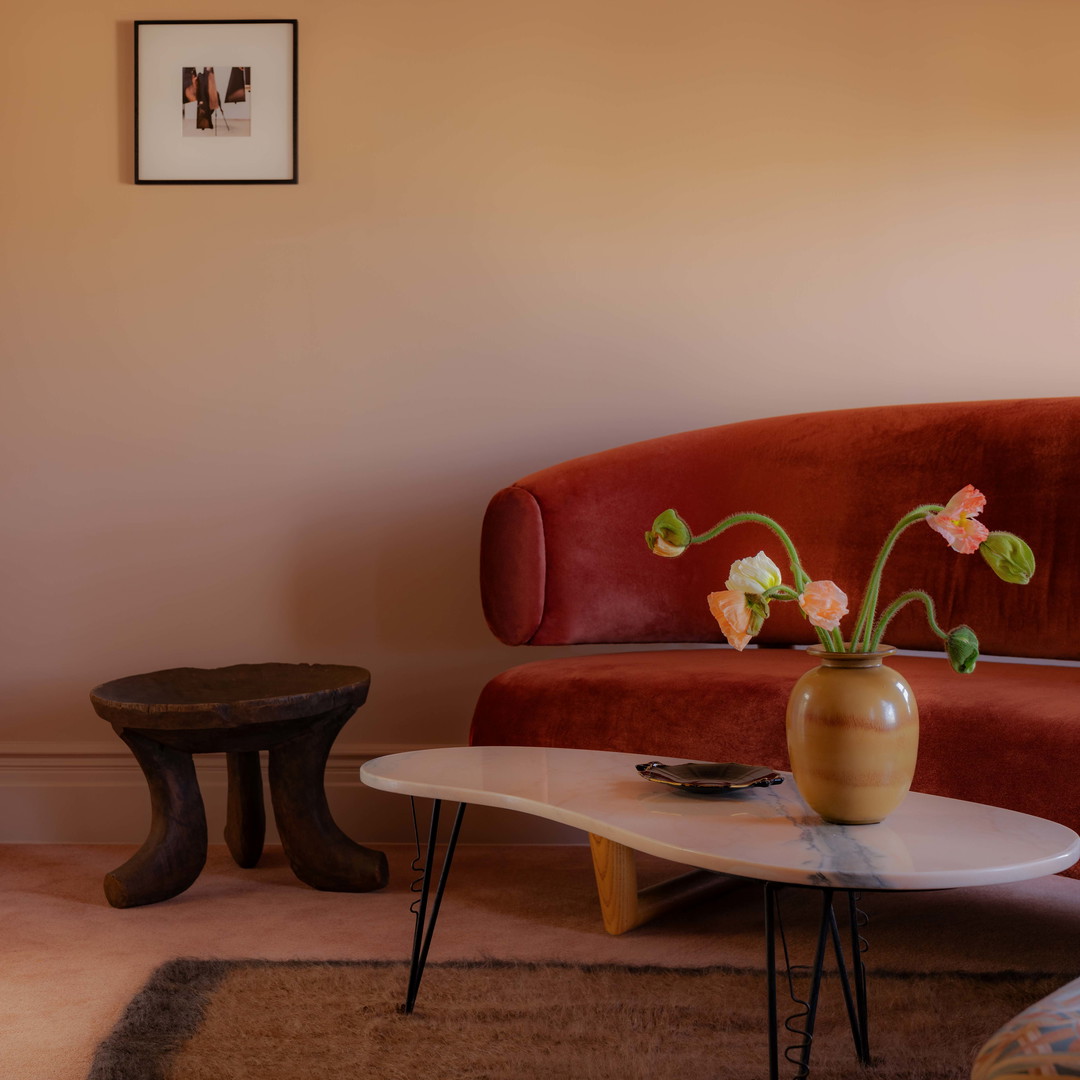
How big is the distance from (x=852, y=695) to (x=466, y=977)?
833mm

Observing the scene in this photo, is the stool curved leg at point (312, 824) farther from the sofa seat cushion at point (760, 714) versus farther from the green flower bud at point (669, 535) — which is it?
the green flower bud at point (669, 535)

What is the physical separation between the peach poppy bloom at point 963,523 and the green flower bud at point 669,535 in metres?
0.27

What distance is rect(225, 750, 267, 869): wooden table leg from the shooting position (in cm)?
231

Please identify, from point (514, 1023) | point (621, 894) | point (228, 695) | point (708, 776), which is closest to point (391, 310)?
point (228, 695)

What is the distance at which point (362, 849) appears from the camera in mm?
2168

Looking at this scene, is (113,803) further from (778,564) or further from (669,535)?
(669,535)

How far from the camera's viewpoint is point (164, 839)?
2.07 metres

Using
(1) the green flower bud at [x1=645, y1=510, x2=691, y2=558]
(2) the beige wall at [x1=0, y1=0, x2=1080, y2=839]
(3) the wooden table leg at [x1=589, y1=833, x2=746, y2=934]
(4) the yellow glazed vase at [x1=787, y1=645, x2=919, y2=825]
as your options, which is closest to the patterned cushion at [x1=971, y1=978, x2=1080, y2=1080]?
(4) the yellow glazed vase at [x1=787, y1=645, x2=919, y2=825]

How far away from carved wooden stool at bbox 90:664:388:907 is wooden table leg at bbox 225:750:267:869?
0.57 ft

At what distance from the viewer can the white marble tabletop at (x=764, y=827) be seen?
1.00 m

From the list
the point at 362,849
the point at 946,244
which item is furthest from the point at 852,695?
the point at 946,244

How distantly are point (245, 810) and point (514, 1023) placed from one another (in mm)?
1068

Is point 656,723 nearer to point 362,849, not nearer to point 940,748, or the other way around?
point 940,748

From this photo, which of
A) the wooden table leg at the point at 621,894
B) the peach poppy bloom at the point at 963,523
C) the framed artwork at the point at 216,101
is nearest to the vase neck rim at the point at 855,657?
the peach poppy bloom at the point at 963,523
